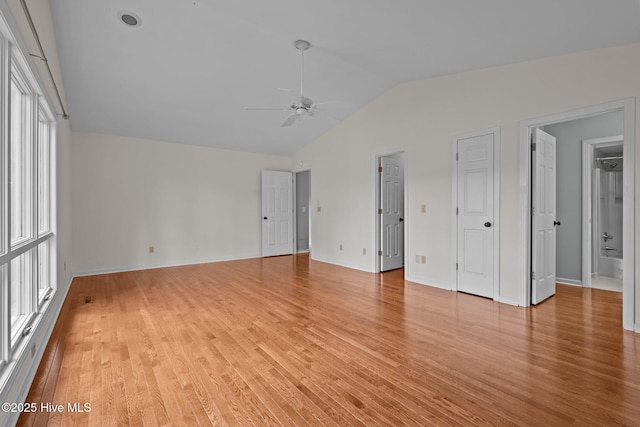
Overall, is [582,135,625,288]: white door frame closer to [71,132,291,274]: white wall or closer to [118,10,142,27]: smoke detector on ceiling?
[118,10,142,27]: smoke detector on ceiling

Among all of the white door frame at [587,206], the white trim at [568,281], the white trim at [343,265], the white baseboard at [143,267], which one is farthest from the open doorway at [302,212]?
the white door frame at [587,206]

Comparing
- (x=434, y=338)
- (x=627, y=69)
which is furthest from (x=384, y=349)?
(x=627, y=69)

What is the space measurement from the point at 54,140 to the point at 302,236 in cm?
570

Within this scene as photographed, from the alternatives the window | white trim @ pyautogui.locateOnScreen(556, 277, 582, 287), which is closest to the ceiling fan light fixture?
the window

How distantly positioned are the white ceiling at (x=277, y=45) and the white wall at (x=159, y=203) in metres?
0.73

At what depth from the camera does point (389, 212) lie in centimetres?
560

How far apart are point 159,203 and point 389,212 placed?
4469 mm

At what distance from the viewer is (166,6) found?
288 cm

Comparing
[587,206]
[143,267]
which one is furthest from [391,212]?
[143,267]

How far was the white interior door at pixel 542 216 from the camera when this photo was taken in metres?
3.61

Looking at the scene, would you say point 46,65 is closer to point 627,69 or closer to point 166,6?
point 166,6

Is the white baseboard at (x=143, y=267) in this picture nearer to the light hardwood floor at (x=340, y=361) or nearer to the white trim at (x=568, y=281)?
the light hardwood floor at (x=340, y=361)

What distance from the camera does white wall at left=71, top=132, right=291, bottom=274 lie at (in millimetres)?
5344

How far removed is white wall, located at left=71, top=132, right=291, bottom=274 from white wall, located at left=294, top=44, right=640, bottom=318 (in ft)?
6.10
